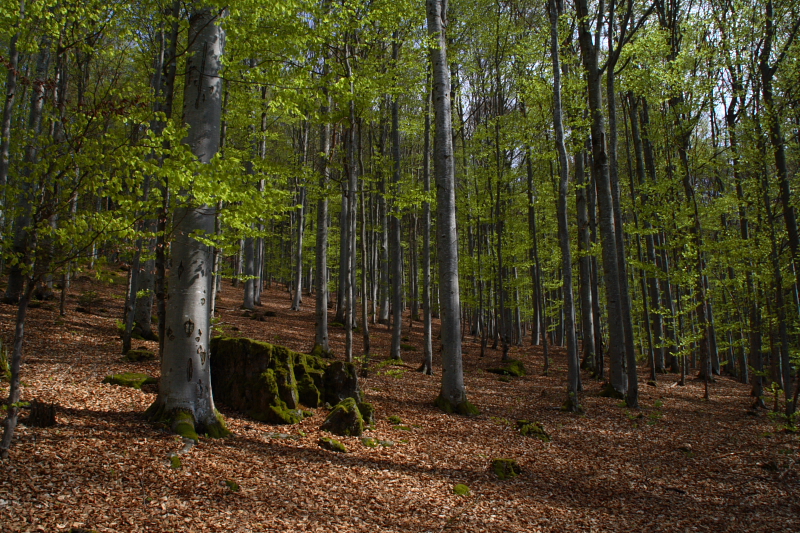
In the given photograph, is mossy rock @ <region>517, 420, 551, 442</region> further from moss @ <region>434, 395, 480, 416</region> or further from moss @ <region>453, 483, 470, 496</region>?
moss @ <region>453, 483, 470, 496</region>

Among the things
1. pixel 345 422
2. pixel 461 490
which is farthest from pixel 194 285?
pixel 461 490

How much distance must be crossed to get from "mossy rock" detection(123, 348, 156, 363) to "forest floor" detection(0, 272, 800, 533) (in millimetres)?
267

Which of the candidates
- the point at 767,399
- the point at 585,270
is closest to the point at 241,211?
the point at 585,270

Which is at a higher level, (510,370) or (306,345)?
(306,345)

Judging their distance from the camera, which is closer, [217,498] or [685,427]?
[217,498]

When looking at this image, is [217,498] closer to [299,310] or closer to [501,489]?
[501,489]

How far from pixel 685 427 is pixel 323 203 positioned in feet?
34.7

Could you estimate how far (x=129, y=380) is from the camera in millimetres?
6570

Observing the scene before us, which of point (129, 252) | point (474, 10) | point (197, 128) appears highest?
point (474, 10)

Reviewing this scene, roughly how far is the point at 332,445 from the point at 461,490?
177cm

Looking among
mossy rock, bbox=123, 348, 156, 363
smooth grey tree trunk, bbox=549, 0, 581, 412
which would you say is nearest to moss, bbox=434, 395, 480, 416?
smooth grey tree trunk, bbox=549, 0, 581, 412

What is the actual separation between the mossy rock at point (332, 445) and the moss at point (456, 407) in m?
2.95

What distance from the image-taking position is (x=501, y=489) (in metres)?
5.31

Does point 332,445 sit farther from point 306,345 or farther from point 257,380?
point 306,345
